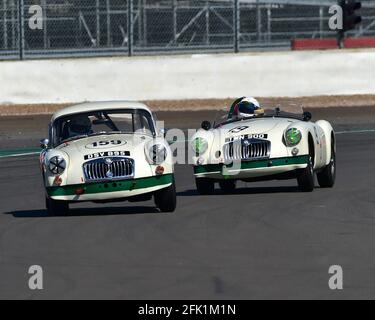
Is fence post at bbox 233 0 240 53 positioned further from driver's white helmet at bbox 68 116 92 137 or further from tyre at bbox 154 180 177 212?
tyre at bbox 154 180 177 212

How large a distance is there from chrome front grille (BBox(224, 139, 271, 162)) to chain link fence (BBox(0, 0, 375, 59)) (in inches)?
545

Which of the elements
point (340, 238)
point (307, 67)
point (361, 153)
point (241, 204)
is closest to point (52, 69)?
point (307, 67)

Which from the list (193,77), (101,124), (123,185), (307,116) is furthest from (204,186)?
(193,77)

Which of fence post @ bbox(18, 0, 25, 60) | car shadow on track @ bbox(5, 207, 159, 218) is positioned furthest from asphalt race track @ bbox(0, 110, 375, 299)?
A: fence post @ bbox(18, 0, 25, 60)

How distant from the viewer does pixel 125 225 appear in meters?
12.5

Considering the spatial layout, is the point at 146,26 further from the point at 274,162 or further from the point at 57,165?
the point at 57,165

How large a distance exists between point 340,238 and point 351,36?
22.8 metres

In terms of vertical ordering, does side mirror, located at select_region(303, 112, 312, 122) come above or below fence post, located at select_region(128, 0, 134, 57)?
below

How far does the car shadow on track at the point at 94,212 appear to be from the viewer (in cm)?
1358

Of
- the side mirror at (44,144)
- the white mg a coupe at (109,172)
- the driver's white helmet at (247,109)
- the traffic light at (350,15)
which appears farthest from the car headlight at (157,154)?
the traffic light at (350,15)

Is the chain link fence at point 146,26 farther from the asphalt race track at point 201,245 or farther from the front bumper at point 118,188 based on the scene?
the front bumper at point 118,188

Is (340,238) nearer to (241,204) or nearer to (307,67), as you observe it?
(241,204)

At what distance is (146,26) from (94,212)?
1540 centimetres

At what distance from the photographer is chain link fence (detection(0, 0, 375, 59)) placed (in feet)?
91.2
